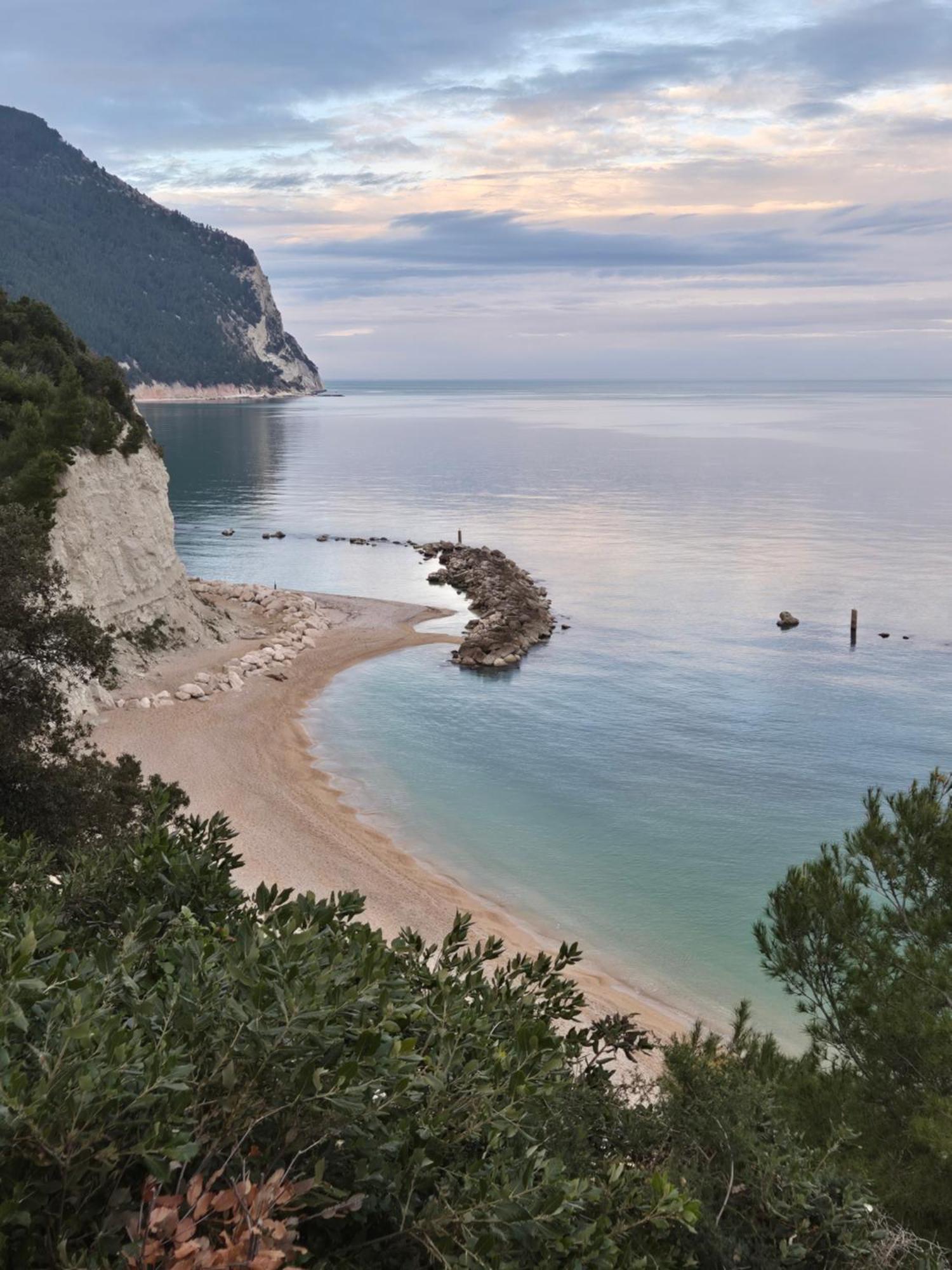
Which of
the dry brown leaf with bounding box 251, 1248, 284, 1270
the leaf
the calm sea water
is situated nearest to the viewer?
the dry brown leaf with bounding box 251, 1248, 284, 1270

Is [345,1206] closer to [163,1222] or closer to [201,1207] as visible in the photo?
[201,1207]

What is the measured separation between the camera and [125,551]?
39.7 metres

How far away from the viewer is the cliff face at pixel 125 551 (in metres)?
35.6

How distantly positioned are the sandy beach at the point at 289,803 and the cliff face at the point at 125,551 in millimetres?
1586

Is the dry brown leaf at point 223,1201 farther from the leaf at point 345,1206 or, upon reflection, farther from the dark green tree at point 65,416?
the dark green tree at point 65,416

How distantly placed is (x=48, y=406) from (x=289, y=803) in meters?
18.2

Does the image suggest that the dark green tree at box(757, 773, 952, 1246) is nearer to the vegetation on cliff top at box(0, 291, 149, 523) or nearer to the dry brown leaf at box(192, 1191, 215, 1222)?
the dry brown leaf at box(192, 1191, 215, 1222)

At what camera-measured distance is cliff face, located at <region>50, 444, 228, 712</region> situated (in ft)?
117

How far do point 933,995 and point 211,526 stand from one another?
259ft

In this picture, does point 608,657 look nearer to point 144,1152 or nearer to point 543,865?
point 543,865

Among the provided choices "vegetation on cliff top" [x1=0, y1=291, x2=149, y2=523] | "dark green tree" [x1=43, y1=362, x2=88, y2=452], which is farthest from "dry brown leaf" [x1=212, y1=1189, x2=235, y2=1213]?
"dark green tree" [x1=43, y1=362, x2=88, y2=452]

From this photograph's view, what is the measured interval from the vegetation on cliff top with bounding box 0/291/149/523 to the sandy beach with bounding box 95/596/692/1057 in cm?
848

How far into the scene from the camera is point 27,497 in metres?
31.7

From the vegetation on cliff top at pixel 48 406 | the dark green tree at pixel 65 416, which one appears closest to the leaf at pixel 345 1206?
the vegetation on cliff top at pixel 48 406
